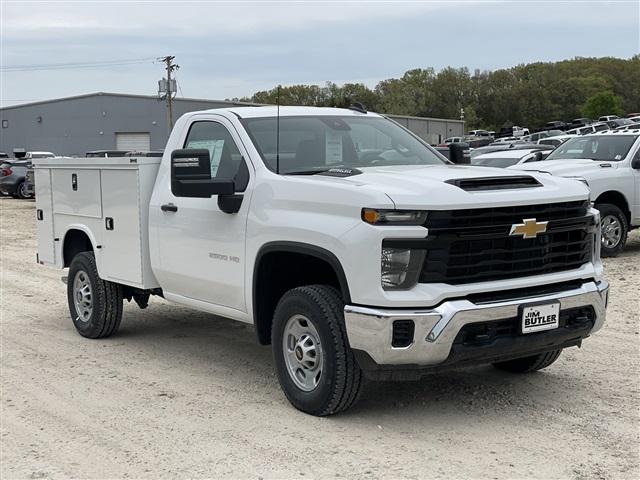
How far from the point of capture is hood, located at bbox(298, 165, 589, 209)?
469 cm

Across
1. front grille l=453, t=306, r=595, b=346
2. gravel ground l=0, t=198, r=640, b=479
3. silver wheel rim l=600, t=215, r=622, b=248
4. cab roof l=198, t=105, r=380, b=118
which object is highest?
cab roof l=198, t=105, r=380, b=118

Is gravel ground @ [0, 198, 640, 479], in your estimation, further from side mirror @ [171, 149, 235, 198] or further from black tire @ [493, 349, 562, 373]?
side mirror @ [171, 149, 235, 198]

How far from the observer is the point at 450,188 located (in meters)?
4.83

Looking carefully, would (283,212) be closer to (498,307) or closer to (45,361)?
(498,307)

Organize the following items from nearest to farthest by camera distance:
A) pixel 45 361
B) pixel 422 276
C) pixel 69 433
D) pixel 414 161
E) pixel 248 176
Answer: pixel 422 276
pixel 69 433
pixel 248 176
pixel 414 161
pixel 45 361

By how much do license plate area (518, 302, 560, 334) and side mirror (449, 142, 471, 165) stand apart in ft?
7.41

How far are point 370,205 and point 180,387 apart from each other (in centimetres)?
234

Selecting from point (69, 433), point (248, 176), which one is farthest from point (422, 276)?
point (69, 433)

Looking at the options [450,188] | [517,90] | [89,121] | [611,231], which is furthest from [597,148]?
[517,90]

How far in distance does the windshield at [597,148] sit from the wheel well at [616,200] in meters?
0.67

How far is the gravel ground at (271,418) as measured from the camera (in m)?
4.47

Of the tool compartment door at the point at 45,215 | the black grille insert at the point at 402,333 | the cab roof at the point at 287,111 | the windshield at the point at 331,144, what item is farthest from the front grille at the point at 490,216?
the tool compartment door at the point at 45,215

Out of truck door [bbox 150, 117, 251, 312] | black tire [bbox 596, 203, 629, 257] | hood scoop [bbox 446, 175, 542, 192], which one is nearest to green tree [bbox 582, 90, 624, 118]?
black tire [bbox 596, 203, 629, 257]

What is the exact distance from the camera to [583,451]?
4590 mm
